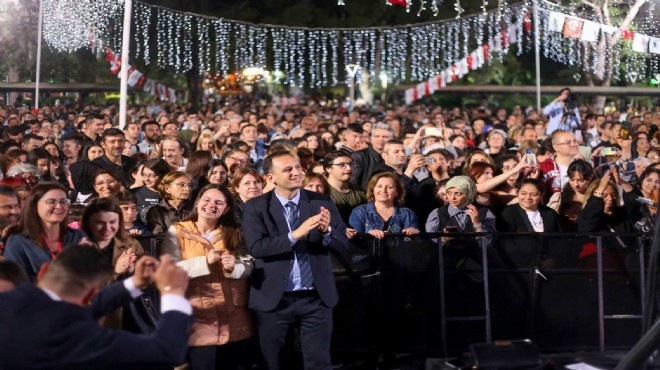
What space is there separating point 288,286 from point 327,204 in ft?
2.23

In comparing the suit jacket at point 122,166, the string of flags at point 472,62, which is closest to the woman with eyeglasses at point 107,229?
the suit jacket at point 122,166

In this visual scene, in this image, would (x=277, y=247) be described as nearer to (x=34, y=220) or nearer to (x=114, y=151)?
(x=34, y=220)

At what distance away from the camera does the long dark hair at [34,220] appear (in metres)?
7.34

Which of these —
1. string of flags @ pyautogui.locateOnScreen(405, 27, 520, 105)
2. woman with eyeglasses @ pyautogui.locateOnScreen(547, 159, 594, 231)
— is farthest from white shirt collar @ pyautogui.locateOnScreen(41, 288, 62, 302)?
string of flags @ pyautogui.locateOnScreen(405, 27, 520, 105)

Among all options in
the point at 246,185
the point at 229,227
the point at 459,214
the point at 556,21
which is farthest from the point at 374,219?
the point at 556,21

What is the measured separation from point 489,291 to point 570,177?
2.78m

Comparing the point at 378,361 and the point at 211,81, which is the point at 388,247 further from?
the point at 211,81

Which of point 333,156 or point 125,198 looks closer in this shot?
point 125,198

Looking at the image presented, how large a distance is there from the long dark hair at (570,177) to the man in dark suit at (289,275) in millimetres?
3967

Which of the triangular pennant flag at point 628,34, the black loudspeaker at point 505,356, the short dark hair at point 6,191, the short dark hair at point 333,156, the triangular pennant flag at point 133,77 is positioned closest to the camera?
the black loudspeaker at point 505,356

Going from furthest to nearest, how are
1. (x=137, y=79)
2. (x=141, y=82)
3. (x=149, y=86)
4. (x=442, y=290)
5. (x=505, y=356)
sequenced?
(x=149, y=86), (x=141, y=82), (x=137, y=79), (x=442, y=290), (x=505, y=356)

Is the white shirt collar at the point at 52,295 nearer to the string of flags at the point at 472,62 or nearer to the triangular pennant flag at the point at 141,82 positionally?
the string of flags at the point at 472,62

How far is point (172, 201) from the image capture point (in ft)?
33.3

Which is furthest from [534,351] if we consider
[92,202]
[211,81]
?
[211,81]
